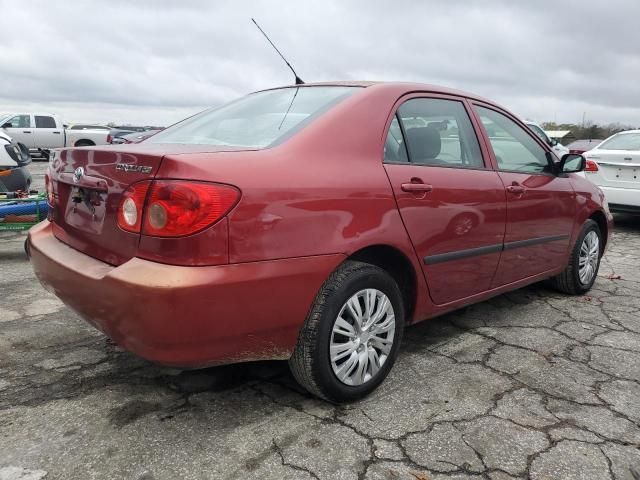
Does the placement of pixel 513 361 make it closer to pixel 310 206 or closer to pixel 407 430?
pixel 407 430

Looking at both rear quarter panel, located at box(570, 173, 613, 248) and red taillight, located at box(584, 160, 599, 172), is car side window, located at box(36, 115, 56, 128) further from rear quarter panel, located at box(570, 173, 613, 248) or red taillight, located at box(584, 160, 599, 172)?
rear quarter panel, located at box(570, 173, 613, 248)

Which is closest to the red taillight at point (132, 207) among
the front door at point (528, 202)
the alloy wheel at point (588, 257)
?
the front door at point (528, 202)

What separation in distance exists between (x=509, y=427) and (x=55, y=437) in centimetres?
188

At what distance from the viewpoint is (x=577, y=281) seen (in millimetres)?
4301

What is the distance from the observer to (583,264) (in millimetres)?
4340

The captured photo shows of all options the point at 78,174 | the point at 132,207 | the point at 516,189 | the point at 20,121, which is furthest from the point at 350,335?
the point at 20,121

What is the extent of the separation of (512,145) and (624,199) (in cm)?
442

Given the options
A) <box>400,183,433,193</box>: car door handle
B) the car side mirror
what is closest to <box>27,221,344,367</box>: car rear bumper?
<box>400,183,433,193</box>: car door handle

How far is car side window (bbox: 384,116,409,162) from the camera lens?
2.63 metres

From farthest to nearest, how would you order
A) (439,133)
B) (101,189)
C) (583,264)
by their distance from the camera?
(583,264)
(439,133)
(101,189)

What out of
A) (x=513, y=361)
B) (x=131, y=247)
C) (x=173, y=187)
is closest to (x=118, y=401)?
(x=131, y=247)

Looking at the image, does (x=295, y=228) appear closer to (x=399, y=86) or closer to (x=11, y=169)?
(x=399, y=86)

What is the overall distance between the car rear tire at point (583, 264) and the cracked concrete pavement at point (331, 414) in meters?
0.79

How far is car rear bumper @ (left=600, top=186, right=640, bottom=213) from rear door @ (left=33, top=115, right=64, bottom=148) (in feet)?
61.8
